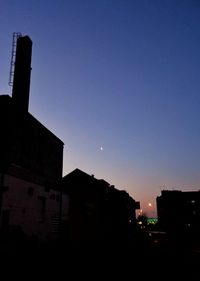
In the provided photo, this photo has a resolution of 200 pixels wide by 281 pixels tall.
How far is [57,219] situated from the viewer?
2534cm

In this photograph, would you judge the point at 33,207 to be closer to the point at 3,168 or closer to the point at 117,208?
the point at 3,168

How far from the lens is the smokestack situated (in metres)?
22.4

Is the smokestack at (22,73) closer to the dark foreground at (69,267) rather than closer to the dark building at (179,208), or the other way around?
the dark foreground at (69,267)

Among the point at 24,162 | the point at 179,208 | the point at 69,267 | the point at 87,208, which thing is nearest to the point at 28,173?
the point at 24,162

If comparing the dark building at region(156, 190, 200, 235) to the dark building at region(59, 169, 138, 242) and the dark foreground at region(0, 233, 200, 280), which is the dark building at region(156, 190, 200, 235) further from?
the dark foreground at region(0, 233, 200, 280)

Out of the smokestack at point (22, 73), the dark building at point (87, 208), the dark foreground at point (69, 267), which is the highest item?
the smokestack at point (22, 73)

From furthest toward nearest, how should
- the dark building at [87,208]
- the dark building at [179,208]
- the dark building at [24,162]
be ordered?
1. the dark building at [179,208]
2. the dark building at [87,208]
3. the dark building at [24,162]

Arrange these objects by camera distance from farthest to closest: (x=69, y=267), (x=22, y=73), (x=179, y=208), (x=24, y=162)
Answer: (x=179, y=208), (x=22, y=73), (x=24, y=162), (x=69, y=267)

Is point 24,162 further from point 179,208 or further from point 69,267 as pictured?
point 179,208

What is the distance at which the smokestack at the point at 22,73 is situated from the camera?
22.4m

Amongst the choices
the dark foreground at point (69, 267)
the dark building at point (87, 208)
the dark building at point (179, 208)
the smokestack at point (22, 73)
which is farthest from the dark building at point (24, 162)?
the dark building at point (179, 208)

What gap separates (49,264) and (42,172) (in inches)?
328

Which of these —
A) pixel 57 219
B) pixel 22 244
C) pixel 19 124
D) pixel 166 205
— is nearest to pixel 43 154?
pixel 19 124

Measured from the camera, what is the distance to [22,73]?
77.9 feet
